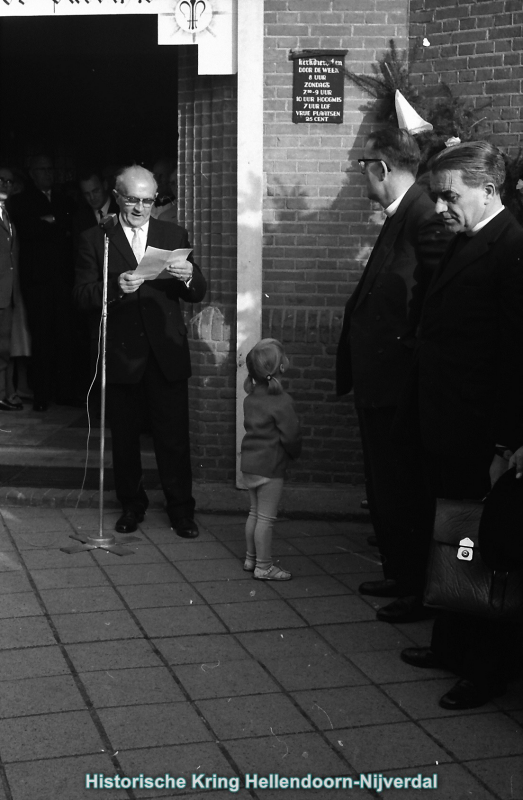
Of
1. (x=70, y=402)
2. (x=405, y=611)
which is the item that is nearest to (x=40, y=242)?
(x=70, y=402)

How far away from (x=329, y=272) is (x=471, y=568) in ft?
12.0

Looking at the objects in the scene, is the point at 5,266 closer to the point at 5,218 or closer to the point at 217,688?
the point at 5,218

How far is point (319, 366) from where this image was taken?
7.47 m

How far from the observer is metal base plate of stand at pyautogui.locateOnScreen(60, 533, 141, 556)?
243 inches

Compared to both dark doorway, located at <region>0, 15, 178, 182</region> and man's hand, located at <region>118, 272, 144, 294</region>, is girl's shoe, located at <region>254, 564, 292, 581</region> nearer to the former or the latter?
man's hand, located at <region>118, 272, 144, 294</region>

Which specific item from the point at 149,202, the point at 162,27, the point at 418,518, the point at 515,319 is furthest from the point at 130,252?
the point at 515,319

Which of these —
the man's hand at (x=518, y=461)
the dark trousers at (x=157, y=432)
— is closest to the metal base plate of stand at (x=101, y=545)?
the dark trousers at (x=157, y=432)

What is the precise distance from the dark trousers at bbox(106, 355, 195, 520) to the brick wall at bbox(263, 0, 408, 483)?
1130mm

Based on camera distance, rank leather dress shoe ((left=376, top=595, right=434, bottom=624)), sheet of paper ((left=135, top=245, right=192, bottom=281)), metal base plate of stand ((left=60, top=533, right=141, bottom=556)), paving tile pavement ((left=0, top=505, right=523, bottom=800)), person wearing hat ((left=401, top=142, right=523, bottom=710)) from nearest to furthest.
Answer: paving tile pavement ((left=0, top=505, right=523, bottom=800)), person wearing hat ((left=401, top=142, right=523, bottom=710)), leather dress shoe ((left=376, top=595, right=434, bottom=624)), sheet of paper ((left=135, top=245, right=192, bottom=281)), metal base plate of stand ((left=60, top=533, right=141, bottom=556))

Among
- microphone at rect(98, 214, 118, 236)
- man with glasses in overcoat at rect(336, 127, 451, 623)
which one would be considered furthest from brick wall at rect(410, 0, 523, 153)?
microphone at rect(98, 214, 118, 236)

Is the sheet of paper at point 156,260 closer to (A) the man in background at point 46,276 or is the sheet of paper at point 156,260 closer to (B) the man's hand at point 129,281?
(B) the man's hand at point 129,281

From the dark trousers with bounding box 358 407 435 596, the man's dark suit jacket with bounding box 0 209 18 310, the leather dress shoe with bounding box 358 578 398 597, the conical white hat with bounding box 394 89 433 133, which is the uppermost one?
the conical white hat with bounding box 394 89 433 133

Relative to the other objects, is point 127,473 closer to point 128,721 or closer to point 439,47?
point 128,721

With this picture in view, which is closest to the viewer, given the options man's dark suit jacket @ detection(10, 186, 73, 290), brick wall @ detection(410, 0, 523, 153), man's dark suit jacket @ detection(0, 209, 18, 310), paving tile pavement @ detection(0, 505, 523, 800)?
paving tile pavement @ detection(0, 505, 523, 800)
